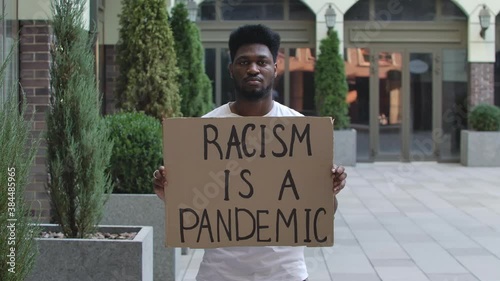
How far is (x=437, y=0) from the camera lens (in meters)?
17.5

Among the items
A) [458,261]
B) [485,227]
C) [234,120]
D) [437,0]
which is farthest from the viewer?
[437,0]

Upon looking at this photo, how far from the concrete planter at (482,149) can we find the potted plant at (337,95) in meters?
2.55

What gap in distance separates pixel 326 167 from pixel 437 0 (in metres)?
15.6

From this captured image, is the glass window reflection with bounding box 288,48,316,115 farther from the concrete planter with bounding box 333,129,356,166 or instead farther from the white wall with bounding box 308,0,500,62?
the concrete planter with bounding box 333,129,356,166

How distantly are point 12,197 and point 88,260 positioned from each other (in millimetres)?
2043

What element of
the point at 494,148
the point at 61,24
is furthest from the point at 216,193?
the point at 494,148

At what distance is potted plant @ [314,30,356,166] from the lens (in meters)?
16.4

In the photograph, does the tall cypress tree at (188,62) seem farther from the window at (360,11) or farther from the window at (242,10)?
the window at (360,11)

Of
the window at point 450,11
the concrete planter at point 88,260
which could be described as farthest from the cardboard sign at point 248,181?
the window at point 450,11

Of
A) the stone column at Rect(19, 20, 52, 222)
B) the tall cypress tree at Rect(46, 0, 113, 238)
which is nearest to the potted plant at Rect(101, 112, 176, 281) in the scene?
the stone column at Rect(19, 20, 52, 222)

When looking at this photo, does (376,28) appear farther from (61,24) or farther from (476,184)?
(61,24)

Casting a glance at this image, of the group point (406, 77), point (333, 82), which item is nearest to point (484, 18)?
point (406, 77)

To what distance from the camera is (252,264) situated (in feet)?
9.07

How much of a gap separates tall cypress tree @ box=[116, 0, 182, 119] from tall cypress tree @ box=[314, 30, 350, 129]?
8.52m
